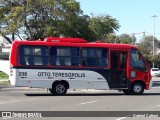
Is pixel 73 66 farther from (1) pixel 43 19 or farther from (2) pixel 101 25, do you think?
(2) pixel 101 25

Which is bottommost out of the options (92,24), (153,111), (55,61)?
(153,111)

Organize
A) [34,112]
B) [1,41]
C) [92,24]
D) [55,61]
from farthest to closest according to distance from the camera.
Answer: [1,41] → [92,24] → [55,61] → [34,112]

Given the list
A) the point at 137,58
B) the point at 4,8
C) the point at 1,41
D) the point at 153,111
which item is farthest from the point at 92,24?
the point at 1,41

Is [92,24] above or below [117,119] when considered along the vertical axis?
above

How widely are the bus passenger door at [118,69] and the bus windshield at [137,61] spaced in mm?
489

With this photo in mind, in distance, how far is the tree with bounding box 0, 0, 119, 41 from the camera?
42.8 meters

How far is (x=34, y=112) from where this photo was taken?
51.3 feet

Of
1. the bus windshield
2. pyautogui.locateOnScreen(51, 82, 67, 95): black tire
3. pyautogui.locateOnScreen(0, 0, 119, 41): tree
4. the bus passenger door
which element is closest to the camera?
pyautogui.locateOnScreen(51, 82, 67, 95): black tire

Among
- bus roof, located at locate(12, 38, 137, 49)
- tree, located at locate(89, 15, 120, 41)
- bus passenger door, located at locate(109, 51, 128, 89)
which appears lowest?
bus passenger door, located at locate(109, 51, 128, 89)

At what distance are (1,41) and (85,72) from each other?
77.1 meters

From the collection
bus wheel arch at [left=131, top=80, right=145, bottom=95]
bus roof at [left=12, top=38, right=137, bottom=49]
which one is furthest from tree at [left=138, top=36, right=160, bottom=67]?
bus roof at [left=12, top=38, right=137, bottom=49]

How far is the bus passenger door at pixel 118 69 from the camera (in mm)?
25625

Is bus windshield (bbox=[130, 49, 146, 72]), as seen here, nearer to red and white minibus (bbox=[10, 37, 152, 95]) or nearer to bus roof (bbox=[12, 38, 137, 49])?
red and white minibus (bbox=[10, 37, 152, 95])

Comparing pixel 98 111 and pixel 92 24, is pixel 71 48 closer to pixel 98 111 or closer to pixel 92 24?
pixel 98 111
